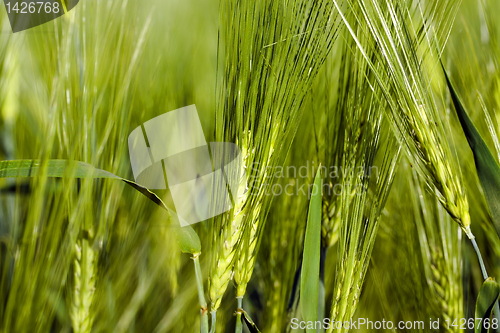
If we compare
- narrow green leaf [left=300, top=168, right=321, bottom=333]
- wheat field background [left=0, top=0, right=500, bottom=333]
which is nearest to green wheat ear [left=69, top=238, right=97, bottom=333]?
wheat field background [left=0, top=0, right=500, bottom=333]

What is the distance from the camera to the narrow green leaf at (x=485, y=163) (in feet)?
1.00

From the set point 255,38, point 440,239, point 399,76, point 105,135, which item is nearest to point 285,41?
→ point 255,38

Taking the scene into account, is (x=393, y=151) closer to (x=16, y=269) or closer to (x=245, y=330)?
(x=245, y=330)

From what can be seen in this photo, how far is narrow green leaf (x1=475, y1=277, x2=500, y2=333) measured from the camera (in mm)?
300

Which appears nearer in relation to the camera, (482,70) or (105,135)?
(105,135)

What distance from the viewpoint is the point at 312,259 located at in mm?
327

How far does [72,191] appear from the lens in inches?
14.6

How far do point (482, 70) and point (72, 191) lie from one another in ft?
2.32

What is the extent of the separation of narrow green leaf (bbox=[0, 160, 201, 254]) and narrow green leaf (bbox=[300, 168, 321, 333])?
12 centimetres

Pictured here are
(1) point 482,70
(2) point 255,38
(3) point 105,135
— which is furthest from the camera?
(1) point 482,70

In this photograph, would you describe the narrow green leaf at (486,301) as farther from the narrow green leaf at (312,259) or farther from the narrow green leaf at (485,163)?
the narrow green leaf at (312,259)

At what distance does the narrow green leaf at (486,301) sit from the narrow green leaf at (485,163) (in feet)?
0.20

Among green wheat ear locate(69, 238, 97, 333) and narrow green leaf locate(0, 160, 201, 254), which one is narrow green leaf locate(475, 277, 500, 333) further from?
green wheat ear locate(69, 238, 97, 333)

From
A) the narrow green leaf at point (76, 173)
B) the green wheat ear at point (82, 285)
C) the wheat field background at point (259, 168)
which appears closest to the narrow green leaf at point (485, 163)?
the wheat field background at point (259, 168)
